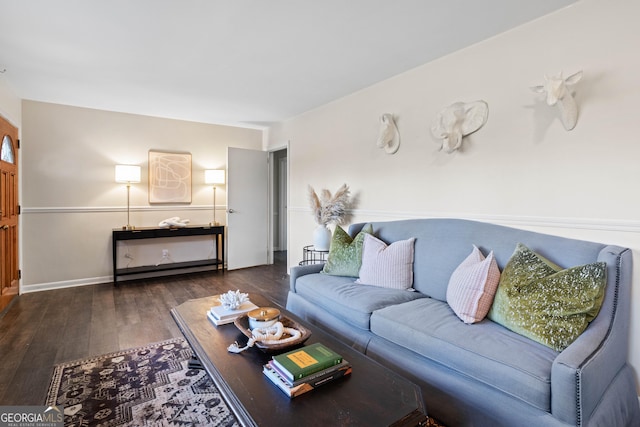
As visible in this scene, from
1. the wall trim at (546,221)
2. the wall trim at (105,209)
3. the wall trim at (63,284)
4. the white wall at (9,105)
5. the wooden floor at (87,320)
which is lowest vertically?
the wooden floor at (87,320)

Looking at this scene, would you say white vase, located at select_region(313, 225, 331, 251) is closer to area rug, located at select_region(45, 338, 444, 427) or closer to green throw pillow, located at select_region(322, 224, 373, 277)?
green throw pillow, located at select_region(322, 224, 373, 277)

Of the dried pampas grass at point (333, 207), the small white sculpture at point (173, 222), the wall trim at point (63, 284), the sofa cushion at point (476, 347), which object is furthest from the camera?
the small white sculpture at point (173, 222)

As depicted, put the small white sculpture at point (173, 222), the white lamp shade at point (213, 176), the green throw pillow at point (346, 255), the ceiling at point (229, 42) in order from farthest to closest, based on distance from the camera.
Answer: the white lamp shade at point (213, 176) < the small white sculpture at point (173, 222) < the green throw pillow at point (346, 255) < the ceiling at point (229, 42)

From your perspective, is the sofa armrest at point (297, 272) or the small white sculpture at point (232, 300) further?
the sofa armrest at point (297, 272)

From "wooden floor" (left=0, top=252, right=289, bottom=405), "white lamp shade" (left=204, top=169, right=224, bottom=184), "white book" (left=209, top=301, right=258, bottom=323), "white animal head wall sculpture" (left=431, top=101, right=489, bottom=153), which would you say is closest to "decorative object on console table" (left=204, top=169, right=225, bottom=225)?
"white lamp shade" (left=204, top=169, right=224, bottom=184)

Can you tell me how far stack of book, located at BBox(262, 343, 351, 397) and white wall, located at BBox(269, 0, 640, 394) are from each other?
1.63 meters

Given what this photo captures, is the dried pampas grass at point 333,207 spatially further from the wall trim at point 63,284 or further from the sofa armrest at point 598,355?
the wall trim at point 63,284

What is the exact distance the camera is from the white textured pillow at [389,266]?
8.05 feet

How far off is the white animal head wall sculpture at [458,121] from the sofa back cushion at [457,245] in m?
0.61

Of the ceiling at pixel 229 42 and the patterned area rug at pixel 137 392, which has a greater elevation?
the ceiling at pixel 229 42

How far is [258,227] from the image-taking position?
5.22 m

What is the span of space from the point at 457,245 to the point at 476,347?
0.89 metres

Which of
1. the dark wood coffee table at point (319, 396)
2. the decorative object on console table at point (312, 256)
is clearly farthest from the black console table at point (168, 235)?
the dark wood coffee table at point (319, 396)

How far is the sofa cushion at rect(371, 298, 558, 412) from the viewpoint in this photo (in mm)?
1322
